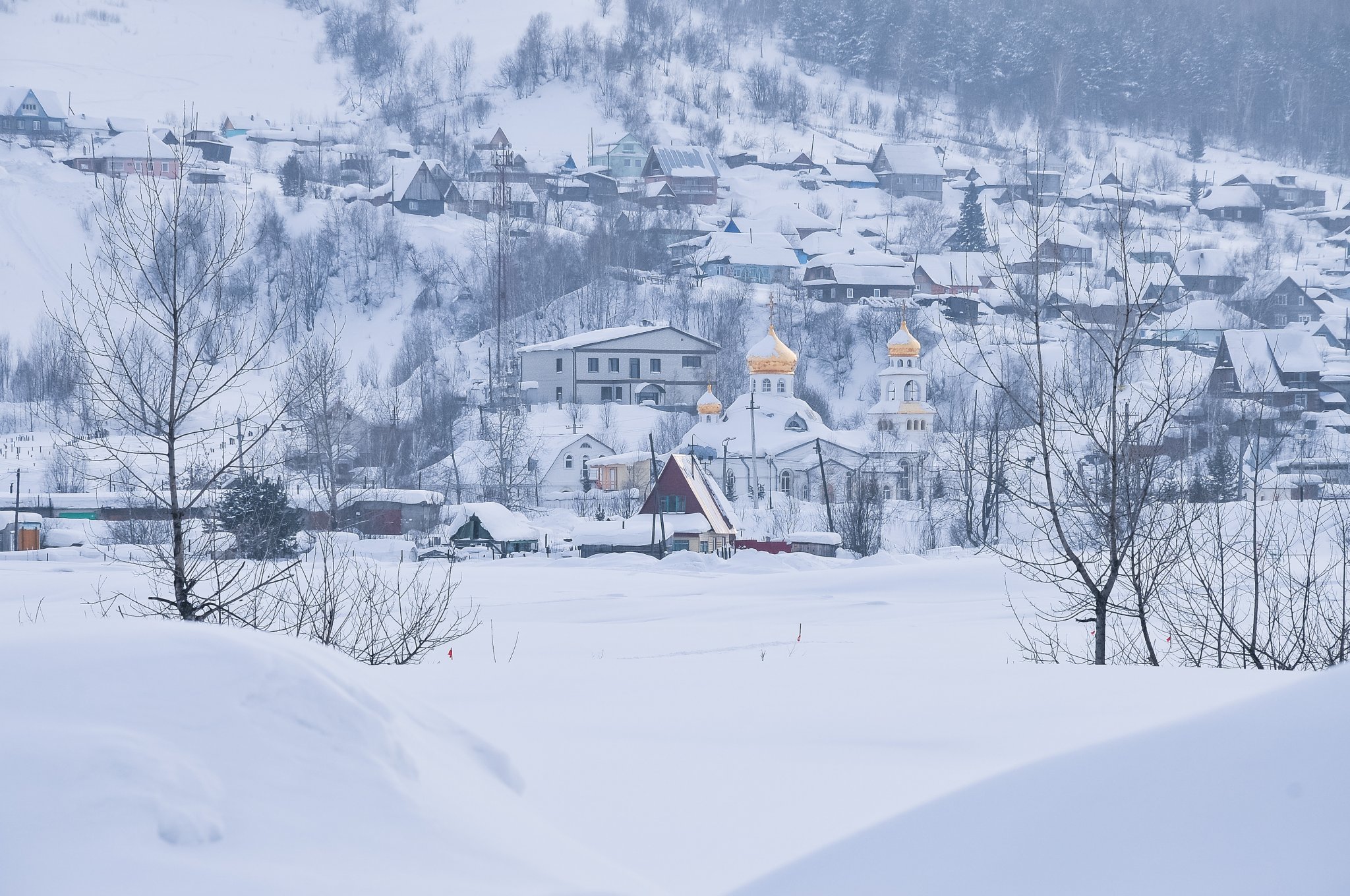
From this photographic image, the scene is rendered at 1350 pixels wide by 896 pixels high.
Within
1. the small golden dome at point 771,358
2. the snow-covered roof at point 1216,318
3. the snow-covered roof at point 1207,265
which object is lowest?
the small golden dome at point 771,358

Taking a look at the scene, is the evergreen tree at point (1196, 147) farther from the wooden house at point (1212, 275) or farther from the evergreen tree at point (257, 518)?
the evergreen tree at point (257, 518)

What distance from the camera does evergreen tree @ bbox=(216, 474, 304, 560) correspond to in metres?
11.1

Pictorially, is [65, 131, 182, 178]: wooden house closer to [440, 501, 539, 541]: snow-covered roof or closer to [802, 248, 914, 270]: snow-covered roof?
[802, 248, 914, 270]: snow-covered roof

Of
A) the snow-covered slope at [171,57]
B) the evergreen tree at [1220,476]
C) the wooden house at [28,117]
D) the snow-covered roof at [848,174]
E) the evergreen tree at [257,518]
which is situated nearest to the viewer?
the evergreen tree at [257,518]

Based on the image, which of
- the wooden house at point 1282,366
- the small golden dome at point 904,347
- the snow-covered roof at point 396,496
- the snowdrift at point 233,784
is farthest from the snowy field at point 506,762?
the wooden house at point 1282,366

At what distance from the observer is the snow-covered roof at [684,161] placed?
102 meters

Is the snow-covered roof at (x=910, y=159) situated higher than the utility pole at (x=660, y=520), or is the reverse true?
the snow-covered roof at (x=910, y=159)

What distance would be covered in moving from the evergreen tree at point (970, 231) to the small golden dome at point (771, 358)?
41948 millimetres

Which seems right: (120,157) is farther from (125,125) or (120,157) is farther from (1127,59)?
(1127,59)

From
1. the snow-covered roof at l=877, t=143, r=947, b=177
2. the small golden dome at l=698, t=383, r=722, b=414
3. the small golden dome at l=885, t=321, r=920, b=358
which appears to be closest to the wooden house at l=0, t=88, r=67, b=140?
the snow-covered roof at l=877, t=143, r=947, b=177

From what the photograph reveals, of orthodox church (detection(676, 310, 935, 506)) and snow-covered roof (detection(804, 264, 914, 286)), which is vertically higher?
snow-covered roof (detection(804, 264, 914, 286))

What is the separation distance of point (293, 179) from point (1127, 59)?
94477mm

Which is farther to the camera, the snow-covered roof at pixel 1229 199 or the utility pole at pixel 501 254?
the snow-covered roof at pixel 1229 199

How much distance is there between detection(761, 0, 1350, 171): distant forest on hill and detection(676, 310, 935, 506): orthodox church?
306 feet
